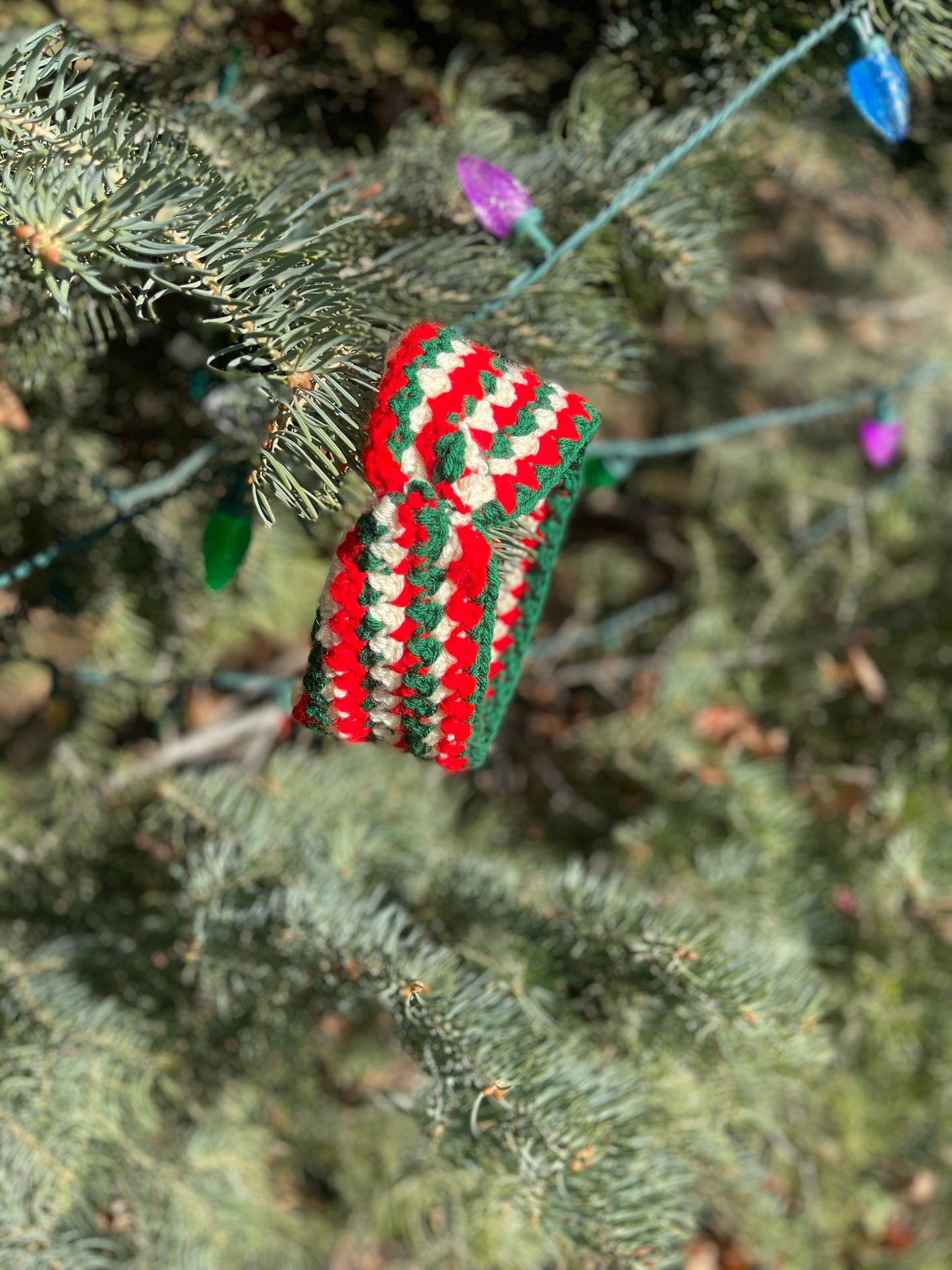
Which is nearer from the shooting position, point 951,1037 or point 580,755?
point 951,1037

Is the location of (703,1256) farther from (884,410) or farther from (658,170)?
(658,170)

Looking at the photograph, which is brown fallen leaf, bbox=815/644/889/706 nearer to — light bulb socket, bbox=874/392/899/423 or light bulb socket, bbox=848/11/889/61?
light bulb socket, bbox=874/392/899/423

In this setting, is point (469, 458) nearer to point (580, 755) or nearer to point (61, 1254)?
A: point (61, 1254)

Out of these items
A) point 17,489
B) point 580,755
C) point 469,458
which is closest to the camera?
point 469,458

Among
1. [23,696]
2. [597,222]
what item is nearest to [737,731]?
[597,222]

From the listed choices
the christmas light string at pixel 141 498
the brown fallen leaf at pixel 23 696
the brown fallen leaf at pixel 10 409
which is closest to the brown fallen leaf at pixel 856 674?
the christmas light string at pixel 141 498

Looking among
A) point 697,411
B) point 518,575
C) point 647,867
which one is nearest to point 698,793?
point 647,867
